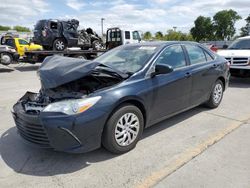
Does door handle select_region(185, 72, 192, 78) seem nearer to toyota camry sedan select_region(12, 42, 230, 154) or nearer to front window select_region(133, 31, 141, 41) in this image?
toyota camry sedan select_region(12, 42, 230, 154)

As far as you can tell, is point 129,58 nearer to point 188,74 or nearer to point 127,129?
point 188,74

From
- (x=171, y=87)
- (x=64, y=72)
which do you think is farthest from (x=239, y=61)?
(x=64, y=72)

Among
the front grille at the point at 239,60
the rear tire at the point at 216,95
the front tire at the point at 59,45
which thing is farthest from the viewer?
the front tire at the point at 59,45

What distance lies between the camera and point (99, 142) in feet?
11.3

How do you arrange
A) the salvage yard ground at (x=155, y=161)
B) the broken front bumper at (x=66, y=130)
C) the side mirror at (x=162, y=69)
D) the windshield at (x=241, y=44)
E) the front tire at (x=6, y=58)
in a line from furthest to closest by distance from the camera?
the front tire at (x=6, y=58) → the windshield at (x=241, y=44) → the side mirror at (x=162, y=69) → the broken front bumper at (x=66, y=130) → the salvage yard ground at (x=155, y=161)

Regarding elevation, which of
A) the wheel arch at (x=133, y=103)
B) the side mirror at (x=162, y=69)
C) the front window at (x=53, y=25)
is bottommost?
the wheel arch at (x=133, y=103)

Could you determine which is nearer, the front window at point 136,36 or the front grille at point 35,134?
the front grille at point 35,134

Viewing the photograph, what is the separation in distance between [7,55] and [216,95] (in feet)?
38.9

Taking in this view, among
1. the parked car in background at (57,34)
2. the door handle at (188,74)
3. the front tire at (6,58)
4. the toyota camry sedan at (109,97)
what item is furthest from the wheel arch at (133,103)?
the parked car in background at (57,34)

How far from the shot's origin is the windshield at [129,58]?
164 inches

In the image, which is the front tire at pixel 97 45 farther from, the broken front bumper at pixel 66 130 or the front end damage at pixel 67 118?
the broken front bumper at pixel 66 130

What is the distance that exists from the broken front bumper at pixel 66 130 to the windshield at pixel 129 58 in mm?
1104

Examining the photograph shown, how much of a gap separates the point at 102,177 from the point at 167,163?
2.83ft

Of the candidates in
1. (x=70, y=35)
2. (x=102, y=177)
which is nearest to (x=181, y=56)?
(x=102, y=177)
